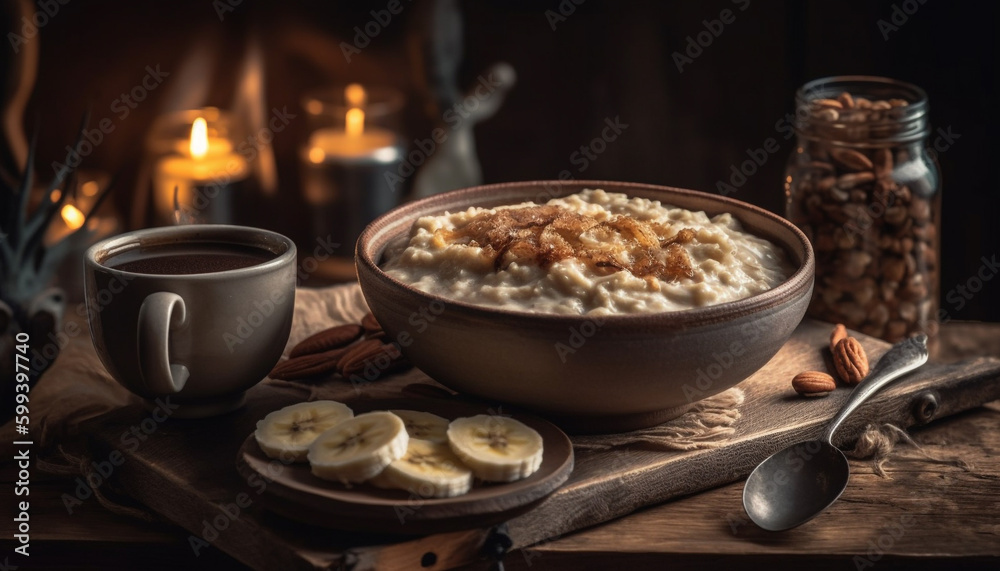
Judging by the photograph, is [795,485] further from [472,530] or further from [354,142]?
[354,142]

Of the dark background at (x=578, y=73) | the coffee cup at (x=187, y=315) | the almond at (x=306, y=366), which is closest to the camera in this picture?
the coffee cup at (x=187, y=315)

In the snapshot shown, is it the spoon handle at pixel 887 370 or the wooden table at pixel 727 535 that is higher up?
the spoon handle at pixel 887 370

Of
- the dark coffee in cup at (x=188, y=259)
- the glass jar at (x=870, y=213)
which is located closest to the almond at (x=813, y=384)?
the glass jar at (x=870, y=213)

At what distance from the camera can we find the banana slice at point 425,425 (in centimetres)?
142

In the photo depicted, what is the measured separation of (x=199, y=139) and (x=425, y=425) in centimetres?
193

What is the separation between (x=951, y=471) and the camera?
1646 mm

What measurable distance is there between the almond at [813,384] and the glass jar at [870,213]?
0.45 m

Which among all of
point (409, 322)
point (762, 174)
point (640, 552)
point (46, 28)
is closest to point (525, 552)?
point (640, 552)

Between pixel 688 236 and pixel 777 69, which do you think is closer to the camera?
pixel 688 236

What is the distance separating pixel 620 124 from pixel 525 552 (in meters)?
2.13

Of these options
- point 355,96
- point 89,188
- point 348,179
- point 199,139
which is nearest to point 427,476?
point 348,179

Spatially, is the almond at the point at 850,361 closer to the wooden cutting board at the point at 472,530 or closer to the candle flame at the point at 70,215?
the wooden cutting board at the point at 472,530

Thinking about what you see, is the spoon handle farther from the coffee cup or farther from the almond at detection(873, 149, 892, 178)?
the coffee cup

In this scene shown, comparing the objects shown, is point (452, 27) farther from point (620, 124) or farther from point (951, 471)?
point (951, 471)
